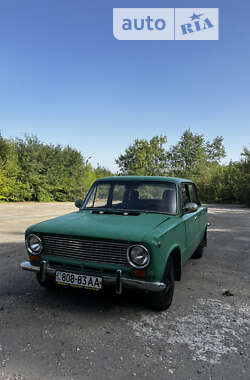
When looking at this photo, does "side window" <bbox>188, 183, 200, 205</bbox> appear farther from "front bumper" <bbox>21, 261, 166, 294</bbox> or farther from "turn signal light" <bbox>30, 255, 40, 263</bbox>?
"turn signal light" <bbox>30, 255, 40, 263</bbox>

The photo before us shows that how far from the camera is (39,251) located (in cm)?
351

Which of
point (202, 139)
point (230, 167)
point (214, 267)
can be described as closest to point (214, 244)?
point (214, 267)

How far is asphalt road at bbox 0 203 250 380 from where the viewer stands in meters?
2.35

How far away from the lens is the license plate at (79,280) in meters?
3.11

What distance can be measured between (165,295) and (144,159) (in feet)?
143

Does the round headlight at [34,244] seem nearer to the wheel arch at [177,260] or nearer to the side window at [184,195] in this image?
the wheel arch at [177,260]

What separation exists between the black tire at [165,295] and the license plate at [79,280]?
0.70 meters

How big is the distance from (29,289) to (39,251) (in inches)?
39.5

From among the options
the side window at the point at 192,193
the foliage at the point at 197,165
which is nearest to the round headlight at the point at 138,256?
the side window at the point at 192,193

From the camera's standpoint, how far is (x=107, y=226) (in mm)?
3354

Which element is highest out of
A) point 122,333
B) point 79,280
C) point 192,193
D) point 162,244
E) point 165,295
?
point 192,193

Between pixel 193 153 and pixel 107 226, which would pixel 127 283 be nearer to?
pixel 107 226

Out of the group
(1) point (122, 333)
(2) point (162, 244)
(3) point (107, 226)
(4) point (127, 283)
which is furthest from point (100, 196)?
(1) point (122, 333)

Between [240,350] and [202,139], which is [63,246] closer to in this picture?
[240,350]
